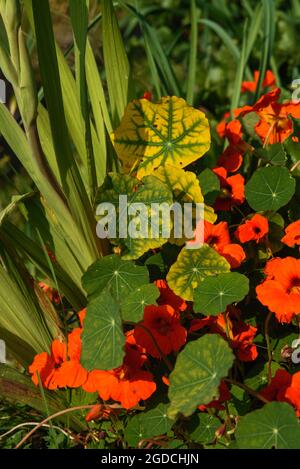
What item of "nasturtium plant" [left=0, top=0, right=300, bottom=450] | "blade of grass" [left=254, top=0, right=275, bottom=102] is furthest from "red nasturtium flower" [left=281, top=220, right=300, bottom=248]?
"blade of grass" [left=254, top=0, right=275, bottom=102]

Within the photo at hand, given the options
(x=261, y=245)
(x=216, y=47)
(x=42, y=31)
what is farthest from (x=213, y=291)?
(x=216, y=47)

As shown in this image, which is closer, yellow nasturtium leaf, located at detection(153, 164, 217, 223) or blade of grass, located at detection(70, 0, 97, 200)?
blade of grass, located at detection(70, 0, 97, 200)

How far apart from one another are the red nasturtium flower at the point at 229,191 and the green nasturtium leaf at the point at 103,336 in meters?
0.53

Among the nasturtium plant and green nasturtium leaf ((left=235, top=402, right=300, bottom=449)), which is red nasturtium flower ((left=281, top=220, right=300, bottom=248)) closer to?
the nasturtium plant

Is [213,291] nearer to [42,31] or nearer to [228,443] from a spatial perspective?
[228,443]

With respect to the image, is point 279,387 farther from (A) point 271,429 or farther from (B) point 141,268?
(B) point 141,268

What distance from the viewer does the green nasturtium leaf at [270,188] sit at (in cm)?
155

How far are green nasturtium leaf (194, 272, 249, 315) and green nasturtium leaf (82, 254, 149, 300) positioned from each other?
152mm

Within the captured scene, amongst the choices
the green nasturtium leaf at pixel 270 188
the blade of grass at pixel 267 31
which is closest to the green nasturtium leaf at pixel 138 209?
the green nasturtium leaf at pixel 270 188

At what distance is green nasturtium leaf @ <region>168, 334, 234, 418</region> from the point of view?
1162 mm

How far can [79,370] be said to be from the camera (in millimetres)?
1432

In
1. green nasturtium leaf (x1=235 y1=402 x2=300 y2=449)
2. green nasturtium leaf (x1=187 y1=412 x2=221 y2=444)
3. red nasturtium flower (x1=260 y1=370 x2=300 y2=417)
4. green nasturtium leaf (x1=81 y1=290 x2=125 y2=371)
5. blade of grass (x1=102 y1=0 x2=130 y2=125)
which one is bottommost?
green nasturtium leaf (x1=187 y1=412 x2=221 y2=444)

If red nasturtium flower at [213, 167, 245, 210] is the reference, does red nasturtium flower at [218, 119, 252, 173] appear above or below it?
Answer: above
